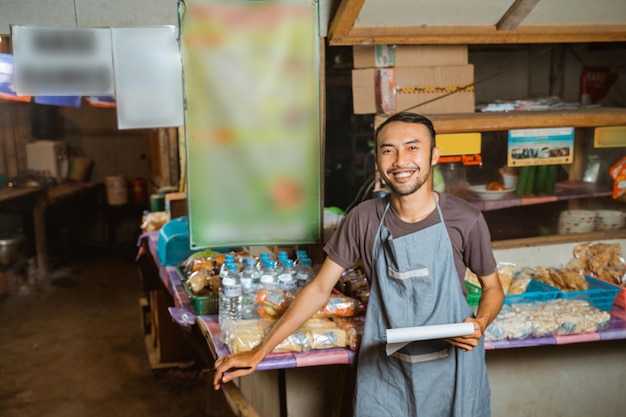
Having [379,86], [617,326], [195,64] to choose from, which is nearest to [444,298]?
[617,326]

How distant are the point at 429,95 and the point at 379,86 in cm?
35

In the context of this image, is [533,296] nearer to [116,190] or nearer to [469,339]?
[469,339]

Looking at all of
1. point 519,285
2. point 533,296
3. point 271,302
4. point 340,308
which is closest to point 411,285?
point 340,308

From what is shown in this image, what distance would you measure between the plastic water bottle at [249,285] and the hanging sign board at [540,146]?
183 centimetres

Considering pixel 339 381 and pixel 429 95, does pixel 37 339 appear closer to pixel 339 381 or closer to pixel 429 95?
pixel 339 381

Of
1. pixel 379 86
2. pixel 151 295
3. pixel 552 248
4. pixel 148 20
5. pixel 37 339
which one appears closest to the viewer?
pixel 148 20

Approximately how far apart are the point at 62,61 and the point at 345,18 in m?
1.67

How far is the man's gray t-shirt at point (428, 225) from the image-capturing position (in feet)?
9.05

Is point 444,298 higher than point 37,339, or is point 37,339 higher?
point 444,298

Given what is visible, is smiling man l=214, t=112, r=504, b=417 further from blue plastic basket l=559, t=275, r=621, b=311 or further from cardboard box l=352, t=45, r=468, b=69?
cardboard box l=352, t=45, r=468, b=69

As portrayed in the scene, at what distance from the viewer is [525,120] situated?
392 cm

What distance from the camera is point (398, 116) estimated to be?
8.98 feet

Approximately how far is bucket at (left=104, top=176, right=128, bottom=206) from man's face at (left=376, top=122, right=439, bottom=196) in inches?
339

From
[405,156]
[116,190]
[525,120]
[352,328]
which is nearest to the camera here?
[405,156]
